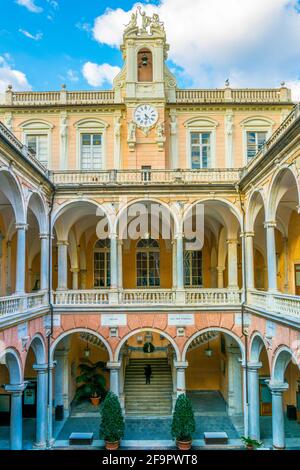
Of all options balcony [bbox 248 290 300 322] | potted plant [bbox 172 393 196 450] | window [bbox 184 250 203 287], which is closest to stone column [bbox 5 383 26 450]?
potted plant [bbox 172 393 196 450]

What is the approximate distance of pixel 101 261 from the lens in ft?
81.3

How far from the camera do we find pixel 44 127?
2189cm

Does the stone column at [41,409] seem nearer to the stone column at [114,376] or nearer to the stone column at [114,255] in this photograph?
the stone column at [114,376]

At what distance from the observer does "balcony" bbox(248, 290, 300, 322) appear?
40.3ft

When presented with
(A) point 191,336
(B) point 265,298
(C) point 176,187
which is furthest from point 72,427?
(C) point 176,187

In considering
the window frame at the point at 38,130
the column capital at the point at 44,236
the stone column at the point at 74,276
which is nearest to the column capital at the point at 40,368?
the column capital at the point at 44,236

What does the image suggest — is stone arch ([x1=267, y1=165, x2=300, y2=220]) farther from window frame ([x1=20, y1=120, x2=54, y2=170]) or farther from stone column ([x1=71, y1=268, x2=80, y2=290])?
window frame ([x1=20, y1=120, x2=54, y2=170])

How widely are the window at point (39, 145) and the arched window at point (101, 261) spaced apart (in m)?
6.03

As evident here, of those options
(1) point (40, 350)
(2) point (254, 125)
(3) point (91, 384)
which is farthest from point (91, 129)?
(3) point (91, 384)

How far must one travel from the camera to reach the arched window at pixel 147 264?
24.5 meters
